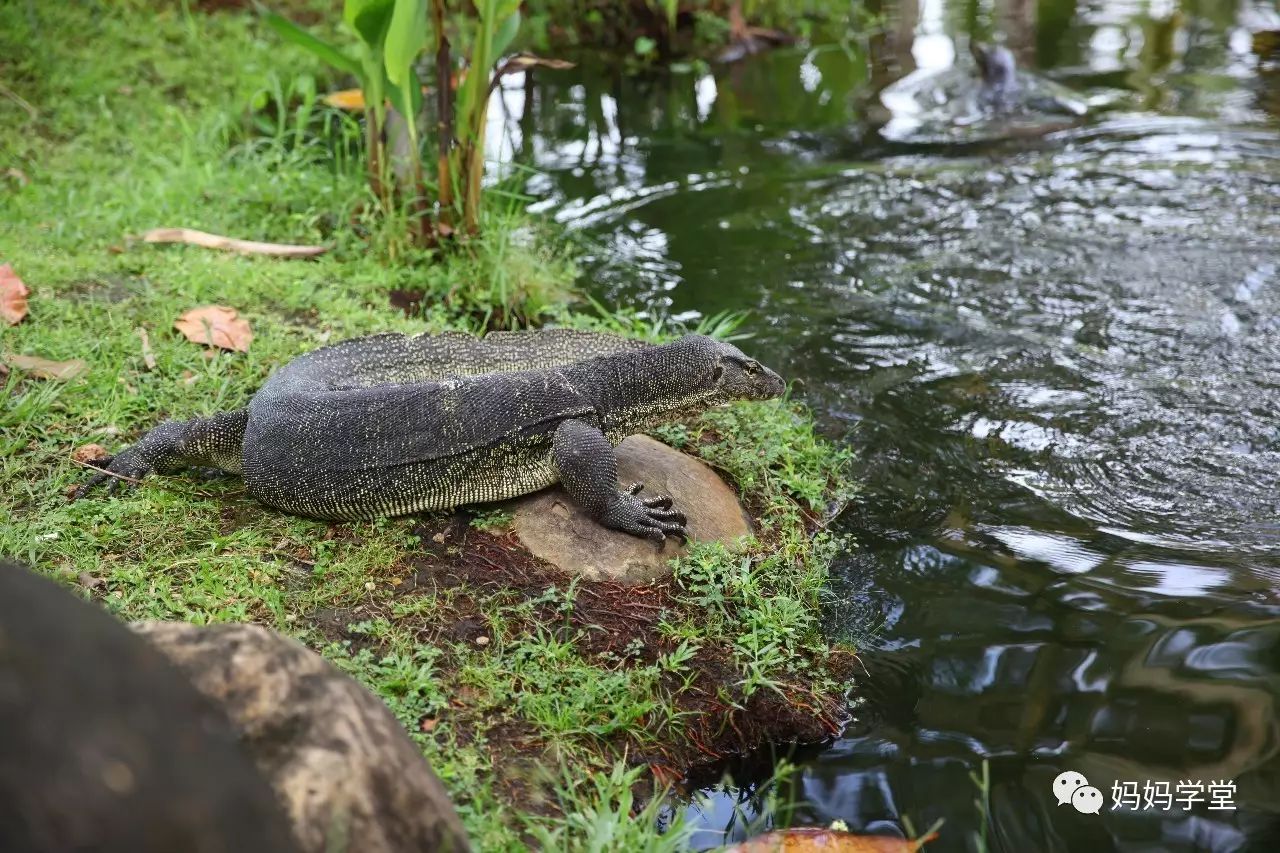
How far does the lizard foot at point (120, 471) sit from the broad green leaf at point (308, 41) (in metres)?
2.59

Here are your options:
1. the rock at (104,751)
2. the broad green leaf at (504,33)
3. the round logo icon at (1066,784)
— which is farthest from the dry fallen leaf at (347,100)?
the rock at (104,751)

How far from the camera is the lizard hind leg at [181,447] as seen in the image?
4582 millimetres

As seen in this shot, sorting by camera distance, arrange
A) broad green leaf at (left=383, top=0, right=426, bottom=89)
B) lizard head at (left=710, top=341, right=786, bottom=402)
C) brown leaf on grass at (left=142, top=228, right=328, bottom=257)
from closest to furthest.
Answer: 1. lizard head at (left=710, top=341, right=786, bottom=402)
2. broad green leaf at (left=383, top=0, right=426, bottom=89)
3. brown leaf on grass at (left=142, top=228, right=328, bottom=257)

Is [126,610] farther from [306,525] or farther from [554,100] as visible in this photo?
[554,100]

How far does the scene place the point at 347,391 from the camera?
459 cm

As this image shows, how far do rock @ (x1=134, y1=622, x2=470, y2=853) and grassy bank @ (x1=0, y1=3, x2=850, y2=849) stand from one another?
2.11 feet

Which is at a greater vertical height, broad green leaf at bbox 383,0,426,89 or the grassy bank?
broad green leaf at bbox 383,0,426,89

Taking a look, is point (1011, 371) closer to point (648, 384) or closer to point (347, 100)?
point (648, 384)

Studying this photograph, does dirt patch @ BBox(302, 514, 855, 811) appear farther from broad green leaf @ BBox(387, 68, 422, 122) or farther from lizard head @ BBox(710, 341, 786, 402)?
broad green leaf @ BBox(387, 68, 422, 122)

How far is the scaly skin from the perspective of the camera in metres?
4.36

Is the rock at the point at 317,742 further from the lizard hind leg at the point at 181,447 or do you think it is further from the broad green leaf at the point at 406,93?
the broad green leaf at the point at 406,93

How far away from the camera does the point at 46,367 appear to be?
5.19 metres

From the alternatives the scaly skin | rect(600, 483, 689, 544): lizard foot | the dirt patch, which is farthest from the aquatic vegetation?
the dirt patch

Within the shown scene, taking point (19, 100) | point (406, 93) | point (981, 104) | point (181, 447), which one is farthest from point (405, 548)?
point (981, 104)
